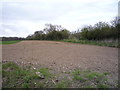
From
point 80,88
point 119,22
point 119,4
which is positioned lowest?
point 80,88

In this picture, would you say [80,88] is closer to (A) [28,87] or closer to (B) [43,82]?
(B) [43,82]

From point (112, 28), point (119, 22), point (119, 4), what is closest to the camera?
point (119, 4)

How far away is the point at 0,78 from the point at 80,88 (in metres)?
1.62

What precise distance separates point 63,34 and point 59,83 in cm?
2122

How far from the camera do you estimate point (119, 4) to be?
2.98 metres

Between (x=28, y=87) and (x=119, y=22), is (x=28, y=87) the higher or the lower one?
the lower one

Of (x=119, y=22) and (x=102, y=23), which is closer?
(x=119, y=22)

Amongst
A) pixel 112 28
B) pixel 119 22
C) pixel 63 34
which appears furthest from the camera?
pixel 63 34

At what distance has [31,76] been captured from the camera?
1787 millimetres

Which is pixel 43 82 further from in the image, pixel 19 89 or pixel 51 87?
pixel 19 89

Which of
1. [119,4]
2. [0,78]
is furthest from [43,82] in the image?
[119,4]

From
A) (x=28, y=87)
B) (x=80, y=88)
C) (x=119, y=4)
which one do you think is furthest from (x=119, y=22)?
(x=28, y=87)

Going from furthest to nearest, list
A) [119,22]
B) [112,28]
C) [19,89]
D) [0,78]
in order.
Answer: [112,28] → [119,22] → [0,78] → [19,89]

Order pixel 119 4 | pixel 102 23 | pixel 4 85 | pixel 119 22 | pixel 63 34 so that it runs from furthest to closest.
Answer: pixel 63 34 → pixel 102 23 → pixel 119 22 → pixel 119 4 → pixel 4 85
